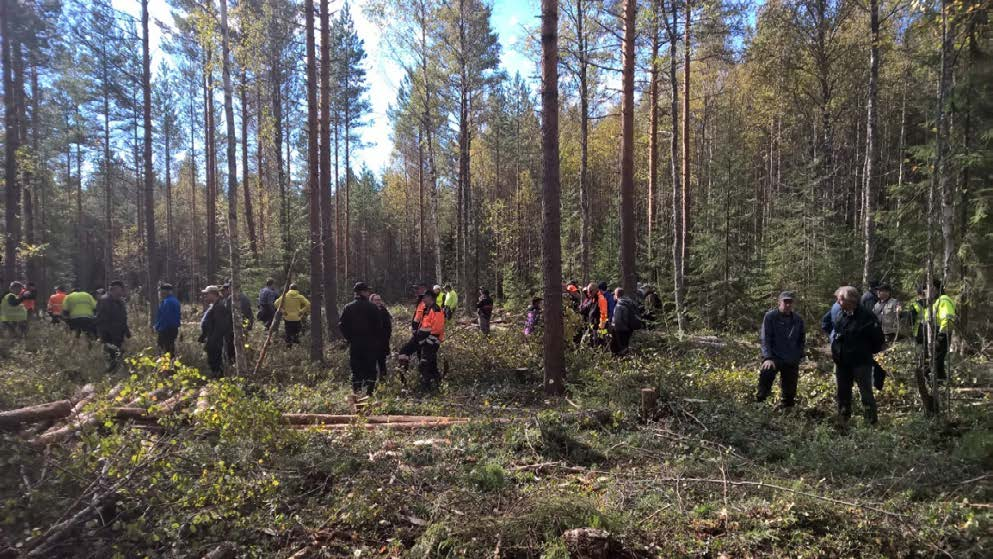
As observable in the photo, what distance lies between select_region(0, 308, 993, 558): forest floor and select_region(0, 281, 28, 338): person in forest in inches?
250

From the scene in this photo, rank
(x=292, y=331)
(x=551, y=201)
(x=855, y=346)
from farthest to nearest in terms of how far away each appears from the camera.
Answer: (x=292, y=331) → (x=551, y=201) → (x=855, y=346)

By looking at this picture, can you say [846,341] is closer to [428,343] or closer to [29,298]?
[428,343]

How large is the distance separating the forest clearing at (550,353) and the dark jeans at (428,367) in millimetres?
75

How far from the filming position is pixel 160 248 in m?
42.8

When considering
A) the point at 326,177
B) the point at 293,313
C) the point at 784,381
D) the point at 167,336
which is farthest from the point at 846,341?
the point at 167,336

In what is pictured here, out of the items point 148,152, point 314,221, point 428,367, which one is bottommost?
point 428,367

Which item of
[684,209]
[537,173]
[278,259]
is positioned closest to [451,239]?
[537,173]

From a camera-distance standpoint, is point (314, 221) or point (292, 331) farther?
point (292, 331)

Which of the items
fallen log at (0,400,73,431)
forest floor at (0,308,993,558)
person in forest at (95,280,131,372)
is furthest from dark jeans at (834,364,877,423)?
person in forest at (95,280,131,372)

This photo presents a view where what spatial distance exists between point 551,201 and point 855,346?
4560 mm

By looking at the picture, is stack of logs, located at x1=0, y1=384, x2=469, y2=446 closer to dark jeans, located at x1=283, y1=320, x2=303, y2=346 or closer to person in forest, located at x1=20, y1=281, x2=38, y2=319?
dark jeans, located at x1=283, y1=320, x2=303, y2=346

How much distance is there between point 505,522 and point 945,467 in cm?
410

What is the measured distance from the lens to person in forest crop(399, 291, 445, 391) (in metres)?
8.94

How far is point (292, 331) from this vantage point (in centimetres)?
1260
